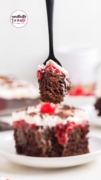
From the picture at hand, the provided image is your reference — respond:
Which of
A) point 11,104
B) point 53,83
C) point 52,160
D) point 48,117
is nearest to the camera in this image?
point 53,83

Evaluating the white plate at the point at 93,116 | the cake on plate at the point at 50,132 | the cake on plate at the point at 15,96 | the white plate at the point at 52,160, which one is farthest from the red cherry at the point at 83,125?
the cake on plate at the point at 15,96

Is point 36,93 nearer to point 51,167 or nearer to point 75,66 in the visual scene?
point 75,66

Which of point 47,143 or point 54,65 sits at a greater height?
point 54,65

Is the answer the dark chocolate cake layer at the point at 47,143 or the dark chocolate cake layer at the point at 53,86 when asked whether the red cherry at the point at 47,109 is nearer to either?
the dark chocolate cake layer at the point at 47,143

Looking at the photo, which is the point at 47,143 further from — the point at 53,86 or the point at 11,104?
the point at 11,104

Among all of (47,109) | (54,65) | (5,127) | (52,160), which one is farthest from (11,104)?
(54,65)

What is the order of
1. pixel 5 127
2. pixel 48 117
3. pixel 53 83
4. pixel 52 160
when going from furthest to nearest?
1. pixel 5 127
2. pixel 48 117
3. pixel 52 160
4. pixel 53 83
